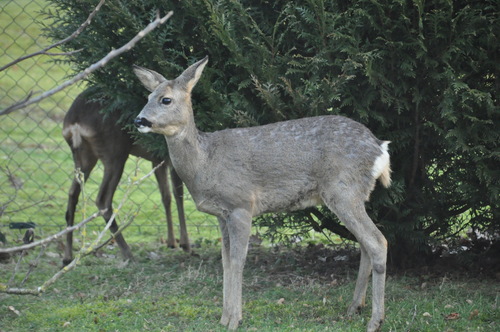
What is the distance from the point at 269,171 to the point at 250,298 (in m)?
1.21

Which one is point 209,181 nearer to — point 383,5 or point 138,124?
point 138,124

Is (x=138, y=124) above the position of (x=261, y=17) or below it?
below

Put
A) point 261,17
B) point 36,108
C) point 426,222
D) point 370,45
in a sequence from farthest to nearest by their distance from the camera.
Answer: point 36,108 < point 426,222 < point 261,17 < point 370,45

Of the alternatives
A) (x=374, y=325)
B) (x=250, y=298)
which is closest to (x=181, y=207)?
(x=250, y=298)

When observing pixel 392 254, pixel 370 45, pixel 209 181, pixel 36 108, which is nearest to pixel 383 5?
pixel 370 45

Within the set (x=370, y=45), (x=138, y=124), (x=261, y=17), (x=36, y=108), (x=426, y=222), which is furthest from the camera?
(x=36, y=108)

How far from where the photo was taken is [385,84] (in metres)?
5.35

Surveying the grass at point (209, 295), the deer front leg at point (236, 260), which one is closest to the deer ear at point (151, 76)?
the grass at point (209, 295)

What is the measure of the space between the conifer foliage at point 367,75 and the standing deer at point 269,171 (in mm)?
437

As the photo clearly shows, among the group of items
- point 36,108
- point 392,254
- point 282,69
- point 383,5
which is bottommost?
point 392,254

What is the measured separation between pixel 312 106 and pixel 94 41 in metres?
1.97

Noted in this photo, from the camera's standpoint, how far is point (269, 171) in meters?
5.09

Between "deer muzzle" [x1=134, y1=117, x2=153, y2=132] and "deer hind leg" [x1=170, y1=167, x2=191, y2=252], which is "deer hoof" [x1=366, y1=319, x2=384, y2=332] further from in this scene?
"deer hind leg" [x1=170, y1=167, x2=191, y2=252]

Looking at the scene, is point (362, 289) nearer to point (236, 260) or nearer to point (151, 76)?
point (236, 260)
